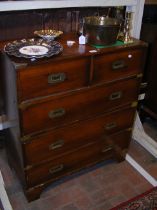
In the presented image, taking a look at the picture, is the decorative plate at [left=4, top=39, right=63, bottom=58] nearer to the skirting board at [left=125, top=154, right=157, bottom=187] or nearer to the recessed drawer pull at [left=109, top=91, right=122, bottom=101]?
the recessed drawer pull at [left=109, top=91, right=122, bottom=101]

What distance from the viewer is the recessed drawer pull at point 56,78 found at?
4.03 ft

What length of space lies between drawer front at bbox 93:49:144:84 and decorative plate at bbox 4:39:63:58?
23cm

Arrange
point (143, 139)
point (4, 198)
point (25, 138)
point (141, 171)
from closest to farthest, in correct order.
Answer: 1. point (25, 138)
2. point (4, 198)
3. point (141, 171)
4. point (143, 139)

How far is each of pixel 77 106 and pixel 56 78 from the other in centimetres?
23

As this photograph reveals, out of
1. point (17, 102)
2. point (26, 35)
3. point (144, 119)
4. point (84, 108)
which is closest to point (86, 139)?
point (84, 108)

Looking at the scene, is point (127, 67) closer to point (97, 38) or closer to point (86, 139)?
point (97, 38)

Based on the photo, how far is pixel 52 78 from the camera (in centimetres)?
123

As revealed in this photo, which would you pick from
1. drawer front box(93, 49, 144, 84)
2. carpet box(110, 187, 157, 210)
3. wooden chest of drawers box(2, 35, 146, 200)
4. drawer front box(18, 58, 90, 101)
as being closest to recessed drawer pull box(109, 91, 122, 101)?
wooden chest of drawers box(2, 35, 146, 200)

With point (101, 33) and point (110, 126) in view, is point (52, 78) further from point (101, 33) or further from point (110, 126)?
point (110, 126)

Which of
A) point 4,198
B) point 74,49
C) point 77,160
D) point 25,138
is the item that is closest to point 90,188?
point 77,160

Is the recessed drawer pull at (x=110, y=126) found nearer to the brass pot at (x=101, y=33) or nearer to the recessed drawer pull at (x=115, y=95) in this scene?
the recessed drawer pull at (x=115, y=95)

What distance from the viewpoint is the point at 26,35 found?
1583 mm

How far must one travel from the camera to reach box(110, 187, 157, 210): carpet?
1.58 metres

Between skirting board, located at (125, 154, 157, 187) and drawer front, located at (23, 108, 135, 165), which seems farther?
skirting board, located at (125, 154, 157, 187)
